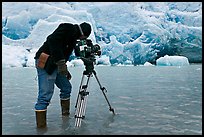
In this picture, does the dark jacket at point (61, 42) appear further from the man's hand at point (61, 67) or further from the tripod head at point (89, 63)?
the tripod head at point (89, 63)

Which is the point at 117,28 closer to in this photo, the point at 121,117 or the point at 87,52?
the point at 121,117

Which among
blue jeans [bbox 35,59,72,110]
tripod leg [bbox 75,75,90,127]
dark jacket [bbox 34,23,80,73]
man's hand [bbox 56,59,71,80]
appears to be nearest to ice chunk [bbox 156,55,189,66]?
tripod leg [bbox 75,75,90,127]

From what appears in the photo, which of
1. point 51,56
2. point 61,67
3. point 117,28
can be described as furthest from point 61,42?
point 117,28

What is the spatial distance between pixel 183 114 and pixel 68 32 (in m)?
1.65

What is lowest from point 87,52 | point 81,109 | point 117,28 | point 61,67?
point 81,109

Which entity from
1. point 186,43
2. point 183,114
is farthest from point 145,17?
point 183,114

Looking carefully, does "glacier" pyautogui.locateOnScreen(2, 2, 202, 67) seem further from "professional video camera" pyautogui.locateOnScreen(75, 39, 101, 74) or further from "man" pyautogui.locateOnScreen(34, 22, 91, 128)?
"man" pyautogui.locateOnScreen(34, 22, 91, 128)

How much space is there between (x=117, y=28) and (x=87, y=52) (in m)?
26.3

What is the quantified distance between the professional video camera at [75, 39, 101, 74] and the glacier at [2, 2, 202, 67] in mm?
21102

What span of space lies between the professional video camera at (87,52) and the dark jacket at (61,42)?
0.08 m

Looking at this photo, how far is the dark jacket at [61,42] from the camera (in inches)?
121

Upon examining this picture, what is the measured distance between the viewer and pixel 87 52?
3.40 m

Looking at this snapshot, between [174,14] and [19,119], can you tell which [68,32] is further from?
[174,14]

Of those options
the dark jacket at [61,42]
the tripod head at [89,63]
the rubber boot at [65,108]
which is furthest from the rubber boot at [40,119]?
the tripod head at [89,63]
